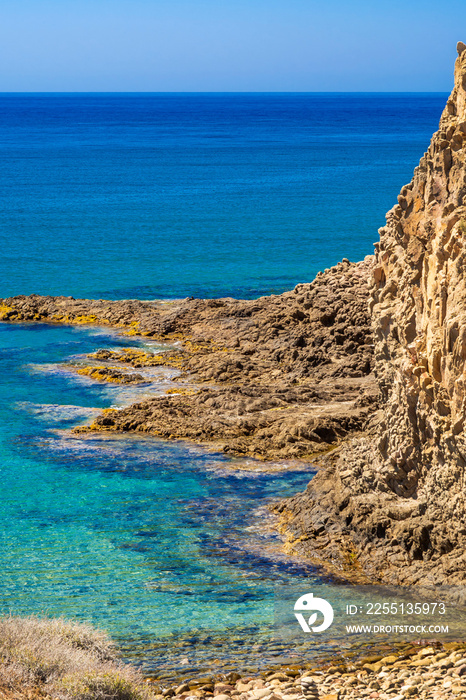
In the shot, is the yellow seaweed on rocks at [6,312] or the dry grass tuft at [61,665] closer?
the dry grass tuft at [61,665]

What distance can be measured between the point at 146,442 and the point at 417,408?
8513 mm

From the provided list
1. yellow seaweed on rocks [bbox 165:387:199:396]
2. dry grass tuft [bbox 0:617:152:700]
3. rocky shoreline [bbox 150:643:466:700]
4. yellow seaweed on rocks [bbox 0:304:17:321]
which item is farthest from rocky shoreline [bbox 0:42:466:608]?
yellow seaweed on rocks [bbox 0:304:17:321]

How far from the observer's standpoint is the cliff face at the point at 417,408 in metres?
11.9

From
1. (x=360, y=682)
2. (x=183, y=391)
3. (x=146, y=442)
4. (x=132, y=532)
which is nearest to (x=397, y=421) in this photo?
(x=360, y=682)

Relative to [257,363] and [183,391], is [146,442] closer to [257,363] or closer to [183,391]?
[183,391]

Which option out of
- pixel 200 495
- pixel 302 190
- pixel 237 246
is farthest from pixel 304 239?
pixel 200 495

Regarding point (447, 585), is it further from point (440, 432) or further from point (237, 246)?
point (237, 246)

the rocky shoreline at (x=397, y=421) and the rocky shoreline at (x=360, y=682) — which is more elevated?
the rocky shoreline at (x=397, y=421)

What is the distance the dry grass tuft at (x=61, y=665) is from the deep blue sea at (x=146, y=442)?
51.6 inches

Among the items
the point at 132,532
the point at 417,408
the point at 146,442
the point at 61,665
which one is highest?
the point at 146,442

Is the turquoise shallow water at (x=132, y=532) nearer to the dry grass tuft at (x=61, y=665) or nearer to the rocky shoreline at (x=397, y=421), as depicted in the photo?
the rocky shoreline at (x=397, y=421)

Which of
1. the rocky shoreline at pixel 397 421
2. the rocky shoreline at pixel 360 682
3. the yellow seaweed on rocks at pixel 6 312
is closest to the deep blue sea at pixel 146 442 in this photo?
the rocky shoreline at pixel 360 682

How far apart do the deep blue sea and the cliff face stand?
118 cm

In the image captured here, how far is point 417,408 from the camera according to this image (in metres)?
12.6
